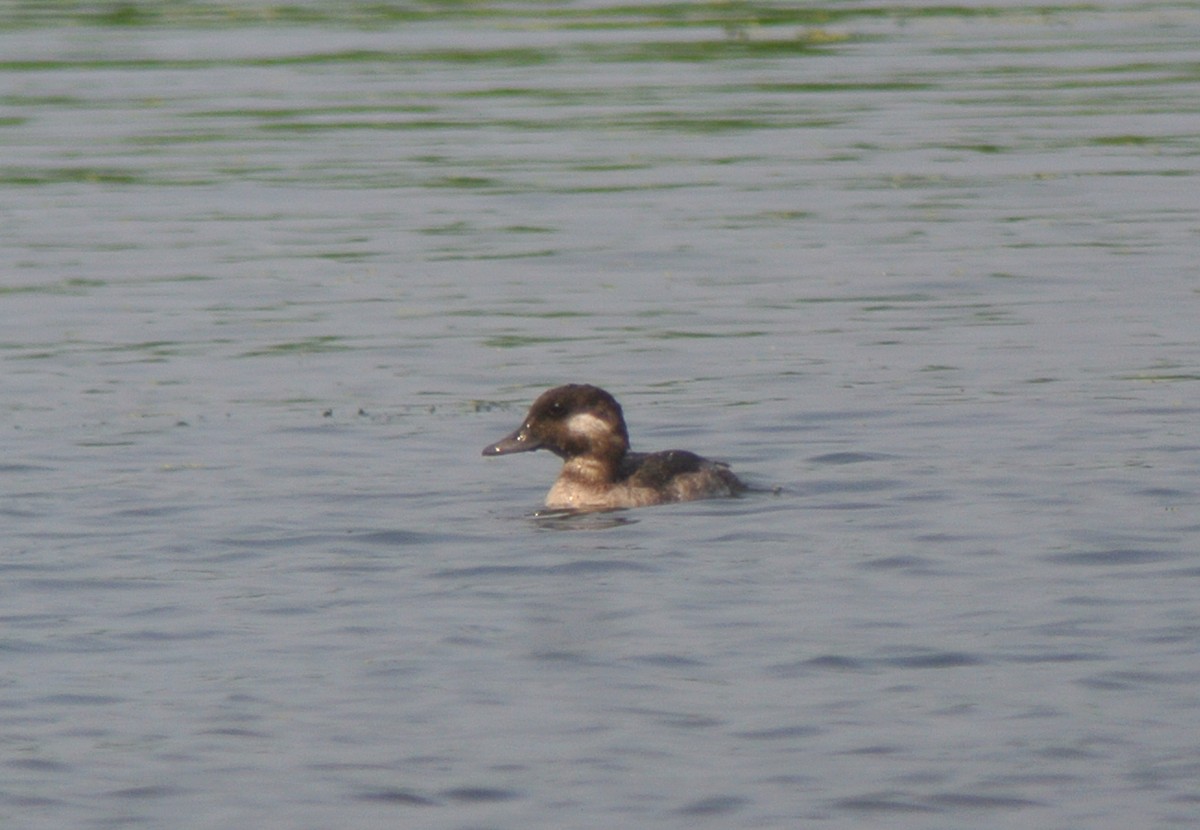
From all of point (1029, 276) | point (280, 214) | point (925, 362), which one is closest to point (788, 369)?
point (925, 362)

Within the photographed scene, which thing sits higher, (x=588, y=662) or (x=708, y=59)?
(x=708, y=59)

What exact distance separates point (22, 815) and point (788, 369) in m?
7.94

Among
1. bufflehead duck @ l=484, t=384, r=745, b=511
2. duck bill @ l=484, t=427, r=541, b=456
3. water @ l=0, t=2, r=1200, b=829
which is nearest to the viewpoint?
water @ l=0, t=2, r=1200, b=829

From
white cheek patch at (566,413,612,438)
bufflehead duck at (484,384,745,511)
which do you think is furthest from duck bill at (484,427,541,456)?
white cheek patch at (566,413,612,438)

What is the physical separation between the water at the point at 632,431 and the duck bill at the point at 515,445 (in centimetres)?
24

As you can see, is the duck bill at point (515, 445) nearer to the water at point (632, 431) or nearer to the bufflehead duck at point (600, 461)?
the bufflehead duck at point (600, 461)

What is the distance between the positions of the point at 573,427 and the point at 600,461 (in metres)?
0.25

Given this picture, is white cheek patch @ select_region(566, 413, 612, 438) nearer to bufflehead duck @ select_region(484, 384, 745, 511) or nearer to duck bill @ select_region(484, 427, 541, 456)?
bufflehead duck @ select_region(484, 384, 745, 511)

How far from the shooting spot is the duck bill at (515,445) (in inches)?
482

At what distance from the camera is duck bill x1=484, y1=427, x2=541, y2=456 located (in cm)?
1225

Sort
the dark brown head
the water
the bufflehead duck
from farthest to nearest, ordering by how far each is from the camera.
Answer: the dark brown head → the bufflehead duck → the water

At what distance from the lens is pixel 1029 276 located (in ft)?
56.7

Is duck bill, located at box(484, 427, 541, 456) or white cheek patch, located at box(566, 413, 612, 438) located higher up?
white cheek patch, located at box(566, 413, 612, 438)

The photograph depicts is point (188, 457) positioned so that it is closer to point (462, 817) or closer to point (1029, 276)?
point (462, 817)
